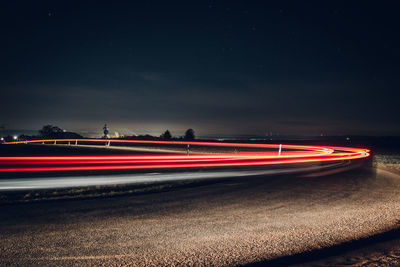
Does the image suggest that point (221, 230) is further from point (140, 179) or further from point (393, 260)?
point (140, 179)

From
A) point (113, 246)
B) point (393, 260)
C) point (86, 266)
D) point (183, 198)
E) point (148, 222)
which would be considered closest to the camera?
point (86, 266)

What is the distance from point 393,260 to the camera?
4375 mm

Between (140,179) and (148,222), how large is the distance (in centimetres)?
611

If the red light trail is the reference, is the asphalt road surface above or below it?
below

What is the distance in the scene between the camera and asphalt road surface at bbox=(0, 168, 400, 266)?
4492mm

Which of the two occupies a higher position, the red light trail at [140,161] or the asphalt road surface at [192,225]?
the red light trail at [140,161]

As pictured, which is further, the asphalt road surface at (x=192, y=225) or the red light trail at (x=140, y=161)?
the red light trail at (x=140, y=161)

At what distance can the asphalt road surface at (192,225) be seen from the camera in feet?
14.7

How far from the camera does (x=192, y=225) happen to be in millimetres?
5953

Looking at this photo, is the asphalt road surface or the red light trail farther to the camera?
the red light trail

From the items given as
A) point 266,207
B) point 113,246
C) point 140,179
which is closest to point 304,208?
point 266,207

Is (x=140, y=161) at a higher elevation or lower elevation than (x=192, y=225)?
higher

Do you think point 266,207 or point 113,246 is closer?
point 113,246

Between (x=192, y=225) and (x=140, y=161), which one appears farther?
(x=140, y=161)
